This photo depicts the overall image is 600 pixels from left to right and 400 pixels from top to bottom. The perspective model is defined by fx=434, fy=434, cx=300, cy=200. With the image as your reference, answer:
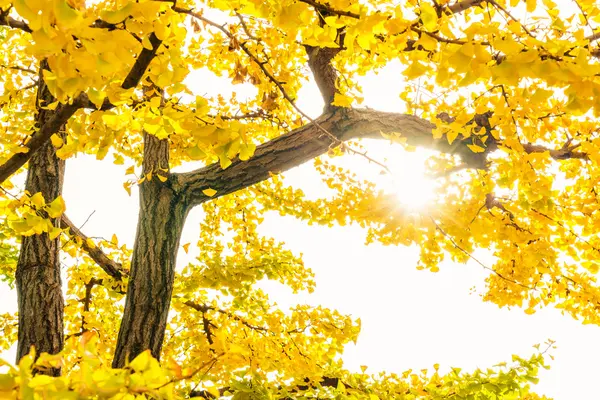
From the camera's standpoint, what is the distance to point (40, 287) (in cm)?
345

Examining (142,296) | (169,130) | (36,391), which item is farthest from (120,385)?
(142,296)

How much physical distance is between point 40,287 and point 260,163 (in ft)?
6.63

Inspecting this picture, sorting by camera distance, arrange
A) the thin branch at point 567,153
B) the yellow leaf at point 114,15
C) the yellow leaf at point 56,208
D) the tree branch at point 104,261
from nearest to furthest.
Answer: the yellow leaf at point 114,15 < the yellow leaf at point 56,208 < the thin branch at point 567,153 < the tree branch at point 104,261

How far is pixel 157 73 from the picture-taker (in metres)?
1.35

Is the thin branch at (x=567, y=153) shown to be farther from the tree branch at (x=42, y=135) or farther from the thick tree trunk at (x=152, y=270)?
the tree branch at (x=42, y=135)

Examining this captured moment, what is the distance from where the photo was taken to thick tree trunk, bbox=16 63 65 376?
334 cm

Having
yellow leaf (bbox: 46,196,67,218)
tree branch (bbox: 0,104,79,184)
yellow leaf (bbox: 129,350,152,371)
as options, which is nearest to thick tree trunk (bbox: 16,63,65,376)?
tree branch (bbox: 0,104,79,184)

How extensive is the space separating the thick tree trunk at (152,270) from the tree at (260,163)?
0.6 inches

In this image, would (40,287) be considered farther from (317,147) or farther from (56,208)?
(317,147)

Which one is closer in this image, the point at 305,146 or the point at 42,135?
the point at 42,135

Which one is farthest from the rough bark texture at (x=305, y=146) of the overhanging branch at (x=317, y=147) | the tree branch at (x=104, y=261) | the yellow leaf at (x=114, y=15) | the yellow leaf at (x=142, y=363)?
the yellow leaf at (x=142, y=363)

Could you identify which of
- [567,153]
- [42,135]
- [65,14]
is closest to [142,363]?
[65,14]

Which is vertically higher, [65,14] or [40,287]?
[40,287]

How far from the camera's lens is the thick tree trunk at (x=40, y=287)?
10.9 ft
